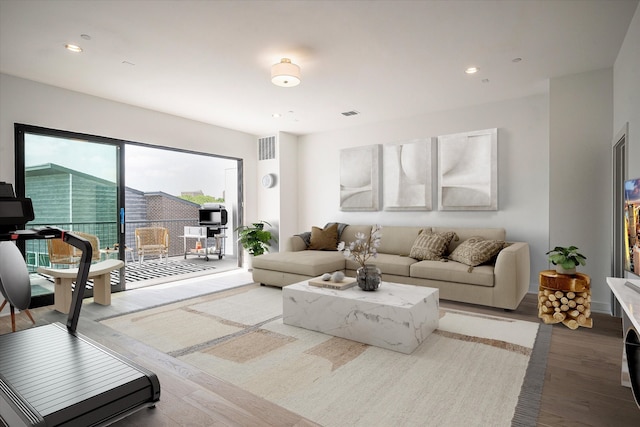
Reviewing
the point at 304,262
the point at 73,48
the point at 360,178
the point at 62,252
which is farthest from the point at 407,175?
the point at 62,252

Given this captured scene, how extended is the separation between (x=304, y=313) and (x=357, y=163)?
3.43 metres

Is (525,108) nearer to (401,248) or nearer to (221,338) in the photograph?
(401,248)

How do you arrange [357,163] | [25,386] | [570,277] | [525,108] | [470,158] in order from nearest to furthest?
1. [25,386]
2. [570,277]
3. [525,108]
4. [470,158]
5. [357,163]

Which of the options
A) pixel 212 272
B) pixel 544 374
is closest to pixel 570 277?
pixel 544 374

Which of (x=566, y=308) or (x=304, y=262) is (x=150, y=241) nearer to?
(x=304, y=262)

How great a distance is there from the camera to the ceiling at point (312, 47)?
8.60 ft

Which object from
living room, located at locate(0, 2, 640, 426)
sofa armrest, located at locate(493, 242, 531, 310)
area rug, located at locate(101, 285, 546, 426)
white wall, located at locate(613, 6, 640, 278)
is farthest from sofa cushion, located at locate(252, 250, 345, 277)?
white wall, located at locate(613, 6, 640, 278)


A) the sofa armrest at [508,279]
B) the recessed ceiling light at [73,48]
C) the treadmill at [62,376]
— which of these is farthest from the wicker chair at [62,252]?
the sofa armrest at [508,279]

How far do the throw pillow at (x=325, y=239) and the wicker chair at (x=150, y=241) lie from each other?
12.0ft

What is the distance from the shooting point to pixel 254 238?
636cm

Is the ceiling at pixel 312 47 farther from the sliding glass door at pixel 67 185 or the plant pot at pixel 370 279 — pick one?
the plant pot at pixel 370 279

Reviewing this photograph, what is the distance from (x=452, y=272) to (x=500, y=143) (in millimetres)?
2082

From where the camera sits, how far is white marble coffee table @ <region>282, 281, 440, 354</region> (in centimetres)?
275

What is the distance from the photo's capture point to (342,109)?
5199mm
